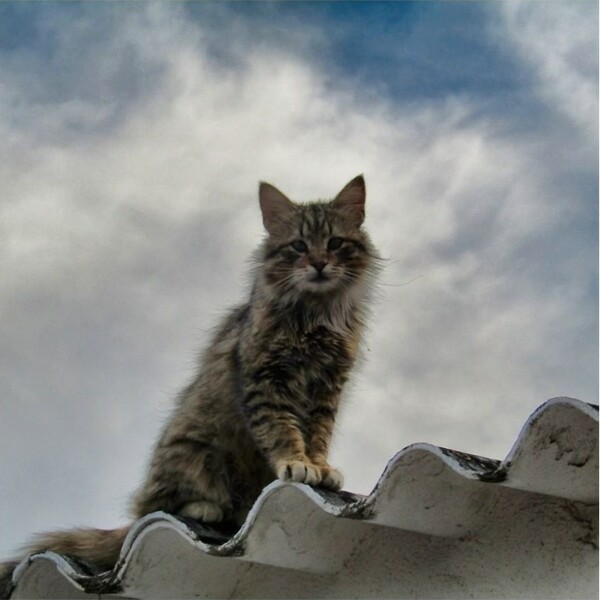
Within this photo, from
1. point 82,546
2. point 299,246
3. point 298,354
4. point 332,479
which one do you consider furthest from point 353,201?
point 82,546

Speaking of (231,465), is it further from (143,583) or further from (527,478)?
(527,478)

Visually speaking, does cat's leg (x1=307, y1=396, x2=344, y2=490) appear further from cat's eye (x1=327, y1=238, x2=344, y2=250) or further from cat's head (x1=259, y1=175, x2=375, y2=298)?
cat's eye (x1=327, y1=238, x2=344, y2=250)

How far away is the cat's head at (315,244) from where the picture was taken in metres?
4.21

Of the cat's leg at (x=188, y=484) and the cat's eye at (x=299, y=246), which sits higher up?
the cat's eye at (x=299, y=246)

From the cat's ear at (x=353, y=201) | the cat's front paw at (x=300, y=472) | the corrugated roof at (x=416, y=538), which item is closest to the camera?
the corrugated roof at (x=416, y=538)

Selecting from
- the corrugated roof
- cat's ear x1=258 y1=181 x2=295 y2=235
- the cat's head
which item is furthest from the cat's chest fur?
the corrugated roof

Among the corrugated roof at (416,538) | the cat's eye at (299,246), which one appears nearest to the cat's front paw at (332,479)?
the corrugated roof at (416,538)

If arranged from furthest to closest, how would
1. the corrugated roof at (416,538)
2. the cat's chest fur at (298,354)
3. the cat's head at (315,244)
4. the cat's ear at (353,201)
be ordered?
the cat's ear at (353,201) → the cat's head at (315,244) → the cat's chest fur at (298,354) → the corrugated roof at (416,538)

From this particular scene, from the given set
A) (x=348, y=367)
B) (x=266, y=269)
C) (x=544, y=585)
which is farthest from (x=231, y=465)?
(x=544, y=585)

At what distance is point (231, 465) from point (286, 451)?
1.29 feet

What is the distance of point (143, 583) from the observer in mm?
3256

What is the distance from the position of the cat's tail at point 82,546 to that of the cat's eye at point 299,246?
1494mm

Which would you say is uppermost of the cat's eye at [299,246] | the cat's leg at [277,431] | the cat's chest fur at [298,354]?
the cat's eye at [299,246]

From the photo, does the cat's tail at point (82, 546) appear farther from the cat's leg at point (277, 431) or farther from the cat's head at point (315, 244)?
the cat's head at point (315, 244)
